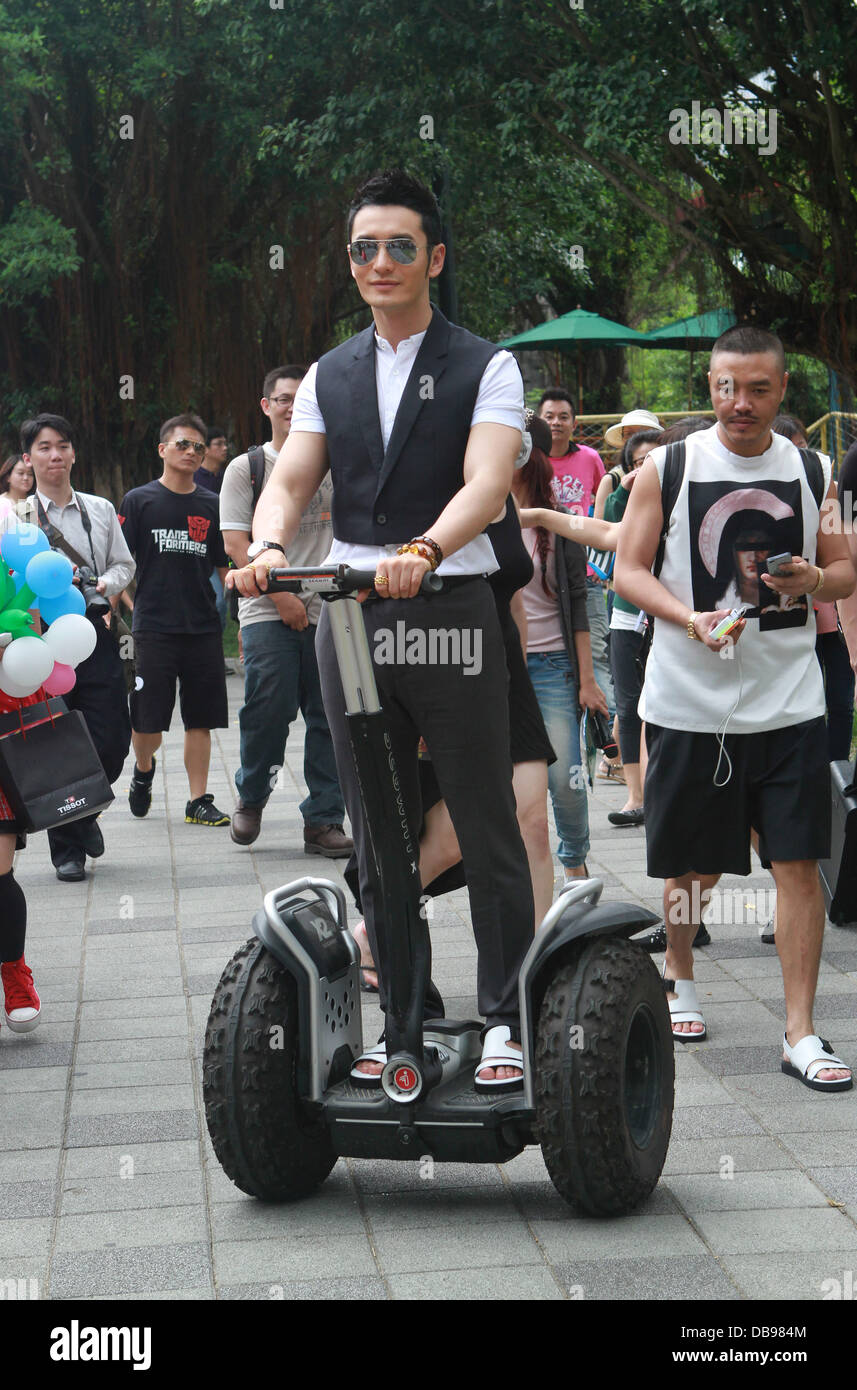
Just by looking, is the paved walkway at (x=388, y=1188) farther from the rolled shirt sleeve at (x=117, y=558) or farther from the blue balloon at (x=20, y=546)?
the rolled shirt sleeve at (x=117, y=558)

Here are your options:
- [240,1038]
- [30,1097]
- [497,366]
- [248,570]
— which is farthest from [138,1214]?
[497,366]

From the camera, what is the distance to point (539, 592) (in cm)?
637

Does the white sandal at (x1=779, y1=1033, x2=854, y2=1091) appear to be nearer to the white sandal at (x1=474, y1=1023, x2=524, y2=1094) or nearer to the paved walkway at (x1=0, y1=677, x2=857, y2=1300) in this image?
the paved walkway at (x1=0, y1=677, x2=857, y2=1300)

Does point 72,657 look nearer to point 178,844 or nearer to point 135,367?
point 178,844

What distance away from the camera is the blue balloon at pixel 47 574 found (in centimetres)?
531

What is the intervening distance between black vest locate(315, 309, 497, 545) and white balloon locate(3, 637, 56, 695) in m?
1.63

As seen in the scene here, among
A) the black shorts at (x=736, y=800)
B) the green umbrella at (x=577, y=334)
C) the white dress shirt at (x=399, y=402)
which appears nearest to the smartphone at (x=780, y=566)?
the black shorts at (x=736, y=800)

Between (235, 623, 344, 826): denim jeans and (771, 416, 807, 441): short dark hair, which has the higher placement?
(771, 416, 807, 441): short dark hair

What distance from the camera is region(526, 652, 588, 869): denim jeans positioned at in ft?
20.9

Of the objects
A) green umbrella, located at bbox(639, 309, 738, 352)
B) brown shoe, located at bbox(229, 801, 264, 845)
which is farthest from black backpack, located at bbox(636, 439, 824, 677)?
green umbrella, located at bbox(639, 309, 738, 352)

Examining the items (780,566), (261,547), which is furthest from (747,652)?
(261,547)

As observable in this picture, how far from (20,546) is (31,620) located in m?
0.23

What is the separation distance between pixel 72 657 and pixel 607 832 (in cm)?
351

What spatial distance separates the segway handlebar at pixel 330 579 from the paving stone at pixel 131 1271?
136 cm
